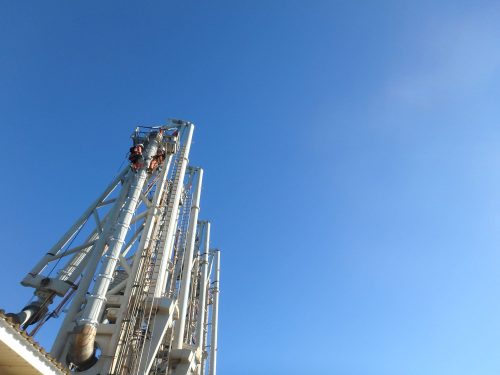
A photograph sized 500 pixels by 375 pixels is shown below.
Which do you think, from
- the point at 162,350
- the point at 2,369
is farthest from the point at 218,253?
the point at 2,369

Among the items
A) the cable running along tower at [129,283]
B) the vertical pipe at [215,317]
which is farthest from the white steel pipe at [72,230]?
the vertical pipe at [215,317]

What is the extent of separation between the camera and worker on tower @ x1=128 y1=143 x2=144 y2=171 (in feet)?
53.7

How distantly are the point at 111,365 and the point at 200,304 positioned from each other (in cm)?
1199

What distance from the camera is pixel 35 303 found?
14.4 meters

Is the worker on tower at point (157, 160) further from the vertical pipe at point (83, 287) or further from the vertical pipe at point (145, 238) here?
the vertical pipe at point (83, 287)

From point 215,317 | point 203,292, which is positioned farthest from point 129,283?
point 215,317

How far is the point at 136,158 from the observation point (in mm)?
16547

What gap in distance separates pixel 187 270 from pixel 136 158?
5708 mm

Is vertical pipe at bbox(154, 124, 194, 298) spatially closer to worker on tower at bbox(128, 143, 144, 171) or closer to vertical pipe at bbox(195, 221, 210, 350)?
worker on tower at bbox(128, 143, 144, 171)

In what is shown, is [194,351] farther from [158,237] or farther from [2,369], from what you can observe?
[2,369]

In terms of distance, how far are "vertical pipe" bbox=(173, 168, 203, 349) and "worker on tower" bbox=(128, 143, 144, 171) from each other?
520 cm

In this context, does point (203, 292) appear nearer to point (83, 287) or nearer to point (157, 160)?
point (157, 160)

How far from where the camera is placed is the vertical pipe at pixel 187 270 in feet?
51.5

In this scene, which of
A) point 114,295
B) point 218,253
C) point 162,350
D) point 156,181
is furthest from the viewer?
point 218,253
